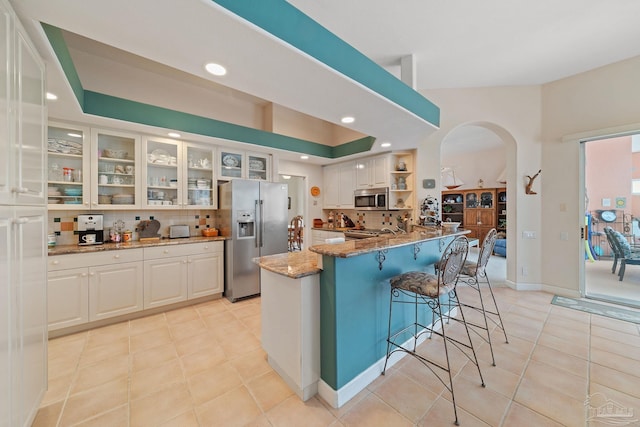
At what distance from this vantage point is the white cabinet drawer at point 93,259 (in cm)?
247

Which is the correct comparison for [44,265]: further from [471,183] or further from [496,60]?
[471,183]

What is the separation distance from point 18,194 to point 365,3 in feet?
9.21

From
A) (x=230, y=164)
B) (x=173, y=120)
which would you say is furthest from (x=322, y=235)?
(x=173, y=120)

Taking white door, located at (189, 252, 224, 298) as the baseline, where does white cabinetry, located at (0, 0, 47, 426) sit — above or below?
above

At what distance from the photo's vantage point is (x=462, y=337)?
2449mm

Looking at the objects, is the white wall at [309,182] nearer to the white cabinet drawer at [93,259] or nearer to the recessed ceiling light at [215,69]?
the white cabinet drawer at [93,259]

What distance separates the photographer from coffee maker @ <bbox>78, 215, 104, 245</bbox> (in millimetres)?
2912

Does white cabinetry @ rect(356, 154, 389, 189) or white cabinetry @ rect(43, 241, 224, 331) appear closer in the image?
white cabinetry @ rect(43, 241, 224, 331)

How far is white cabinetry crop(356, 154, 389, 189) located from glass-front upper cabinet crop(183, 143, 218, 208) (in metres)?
2.78

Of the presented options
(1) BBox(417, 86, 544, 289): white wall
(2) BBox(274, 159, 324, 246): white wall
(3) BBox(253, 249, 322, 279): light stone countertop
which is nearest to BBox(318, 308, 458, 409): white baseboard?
(3) BBox(253, 249, 322, 279): light stone countertop

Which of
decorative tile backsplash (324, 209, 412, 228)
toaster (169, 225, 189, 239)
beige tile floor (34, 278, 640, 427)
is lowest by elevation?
beige tile floor (34, 278, 640, 427)

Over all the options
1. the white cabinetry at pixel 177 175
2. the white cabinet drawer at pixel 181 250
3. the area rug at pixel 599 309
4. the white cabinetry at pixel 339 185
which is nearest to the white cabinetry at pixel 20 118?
the white cabinet drawer at pixel 181 250

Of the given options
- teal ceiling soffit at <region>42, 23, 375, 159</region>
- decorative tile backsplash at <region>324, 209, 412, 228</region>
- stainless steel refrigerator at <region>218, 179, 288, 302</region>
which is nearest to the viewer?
teal ceiling soffit at <region>42, 23, 375, 159</region>

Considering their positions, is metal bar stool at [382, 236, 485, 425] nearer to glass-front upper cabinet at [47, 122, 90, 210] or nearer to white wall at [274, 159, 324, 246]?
white wall at [274, 159, 324, 246]
